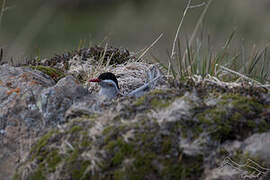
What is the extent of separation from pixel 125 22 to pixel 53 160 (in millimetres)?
15830

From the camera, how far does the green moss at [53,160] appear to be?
11.9ft

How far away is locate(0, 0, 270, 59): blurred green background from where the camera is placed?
48.6 ft

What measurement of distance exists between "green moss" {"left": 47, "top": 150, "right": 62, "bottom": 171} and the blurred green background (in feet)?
30.3

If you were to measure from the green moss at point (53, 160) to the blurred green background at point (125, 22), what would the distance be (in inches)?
363

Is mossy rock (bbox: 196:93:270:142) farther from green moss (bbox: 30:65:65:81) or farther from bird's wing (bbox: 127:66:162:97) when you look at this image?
green moss (bbox: 30:65:65:81)

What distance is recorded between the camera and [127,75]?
6371mm

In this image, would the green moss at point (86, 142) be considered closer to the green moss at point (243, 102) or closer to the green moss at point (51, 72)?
the green moss at point (243, 102)

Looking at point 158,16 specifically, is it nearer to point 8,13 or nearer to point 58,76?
point 8,13

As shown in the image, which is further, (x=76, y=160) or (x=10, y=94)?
(x=10, y=94)

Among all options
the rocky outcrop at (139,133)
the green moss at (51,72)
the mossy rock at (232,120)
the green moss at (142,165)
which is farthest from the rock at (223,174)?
the green moss at (51,72)

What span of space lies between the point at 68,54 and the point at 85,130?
3.73 meters

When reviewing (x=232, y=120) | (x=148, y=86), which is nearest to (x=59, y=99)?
(x=148, y=86)

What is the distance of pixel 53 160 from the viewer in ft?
12.0

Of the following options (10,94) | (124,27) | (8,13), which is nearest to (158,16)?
(124,27)
